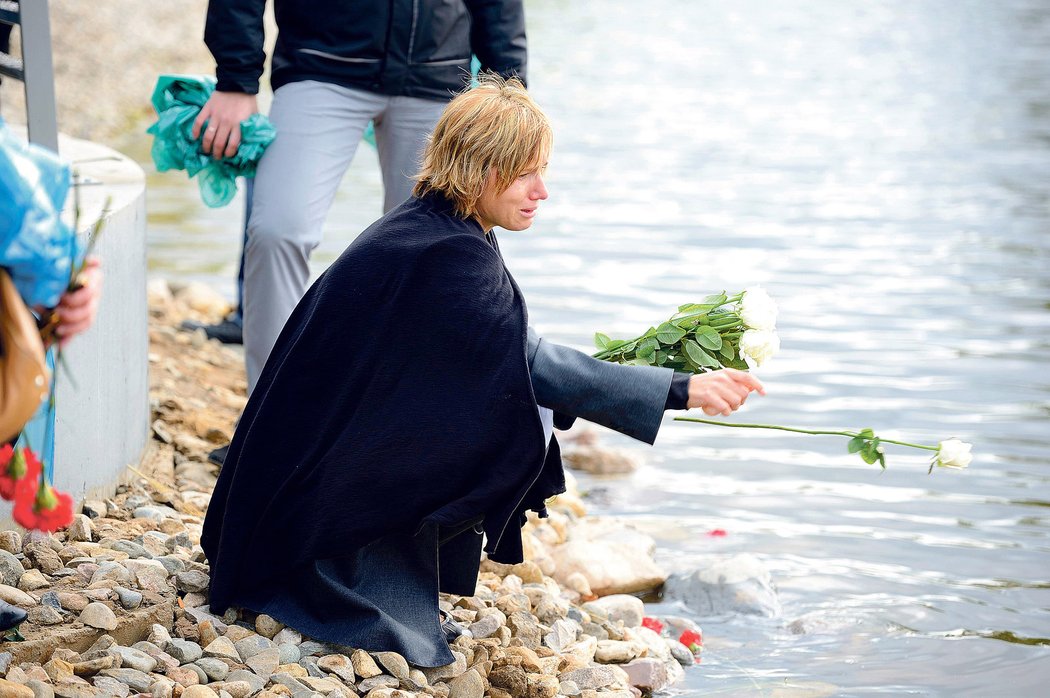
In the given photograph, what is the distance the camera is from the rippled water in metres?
4.30

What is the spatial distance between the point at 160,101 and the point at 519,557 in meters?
2.00

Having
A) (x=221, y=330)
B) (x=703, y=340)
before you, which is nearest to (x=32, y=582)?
(x=703, y=340)

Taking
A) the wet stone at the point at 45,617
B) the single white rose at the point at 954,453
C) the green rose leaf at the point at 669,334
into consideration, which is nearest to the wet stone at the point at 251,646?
the wet stone at the point at 45,617

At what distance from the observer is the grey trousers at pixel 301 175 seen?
13.1 ft

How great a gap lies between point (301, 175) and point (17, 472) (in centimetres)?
196

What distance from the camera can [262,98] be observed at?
14367 mm

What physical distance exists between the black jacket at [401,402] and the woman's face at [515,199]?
3.0 inches

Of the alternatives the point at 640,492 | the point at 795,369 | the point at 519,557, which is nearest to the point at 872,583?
the point at 640,492

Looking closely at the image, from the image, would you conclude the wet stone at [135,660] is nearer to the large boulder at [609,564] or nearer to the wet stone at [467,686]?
the wet stone at [467,686]

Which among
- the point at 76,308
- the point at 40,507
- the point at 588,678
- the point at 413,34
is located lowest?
the point at 588,678

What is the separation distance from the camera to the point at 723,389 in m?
2.92

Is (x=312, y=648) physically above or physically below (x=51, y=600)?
below

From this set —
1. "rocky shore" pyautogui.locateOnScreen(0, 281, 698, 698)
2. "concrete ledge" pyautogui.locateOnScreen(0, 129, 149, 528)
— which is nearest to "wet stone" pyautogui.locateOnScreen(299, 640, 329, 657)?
"rocky shore" pyautogui.locateOnScreen(0, 281, 698, 698)

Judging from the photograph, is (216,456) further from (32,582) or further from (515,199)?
(515,199)
